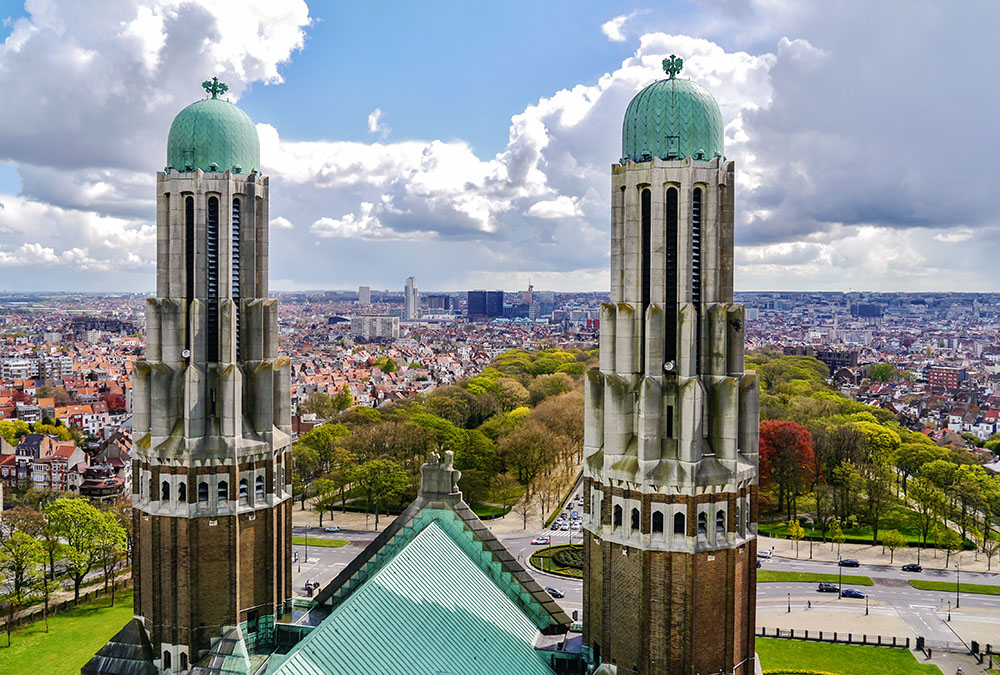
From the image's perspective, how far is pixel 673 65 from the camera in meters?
27.6

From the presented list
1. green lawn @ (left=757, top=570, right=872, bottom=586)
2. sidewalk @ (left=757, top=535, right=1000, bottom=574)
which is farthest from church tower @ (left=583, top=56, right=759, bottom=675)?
sidewalk @ (left=757, top=535, right=1000, bottom=574)

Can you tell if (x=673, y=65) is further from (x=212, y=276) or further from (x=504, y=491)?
(x=504, y=491)

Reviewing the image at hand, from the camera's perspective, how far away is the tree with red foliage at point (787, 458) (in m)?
102

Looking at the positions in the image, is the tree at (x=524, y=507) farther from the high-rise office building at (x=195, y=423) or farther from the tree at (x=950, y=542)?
the high-rise office building at (x=195, y=423)

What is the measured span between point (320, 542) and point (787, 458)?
6030 cm

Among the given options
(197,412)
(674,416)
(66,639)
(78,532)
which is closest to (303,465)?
(78,532)

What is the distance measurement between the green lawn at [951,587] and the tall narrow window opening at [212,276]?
7543 centimetres

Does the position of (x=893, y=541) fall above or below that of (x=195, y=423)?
below

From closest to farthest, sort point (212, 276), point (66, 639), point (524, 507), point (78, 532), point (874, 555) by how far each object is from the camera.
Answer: point (212, 276) → point (66, 639) → point (78, 532) → point (874, 555) → point (524, 507)

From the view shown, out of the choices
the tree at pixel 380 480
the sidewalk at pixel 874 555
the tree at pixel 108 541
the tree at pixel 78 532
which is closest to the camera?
the tree at pixel 78 532

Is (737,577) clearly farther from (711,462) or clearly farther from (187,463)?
(187,463)

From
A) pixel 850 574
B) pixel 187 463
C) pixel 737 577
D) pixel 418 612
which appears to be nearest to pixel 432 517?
pixel 418 612

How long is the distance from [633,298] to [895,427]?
116 m

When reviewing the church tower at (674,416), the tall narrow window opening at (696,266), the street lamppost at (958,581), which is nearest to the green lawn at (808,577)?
the street lamppost at (958,581)
